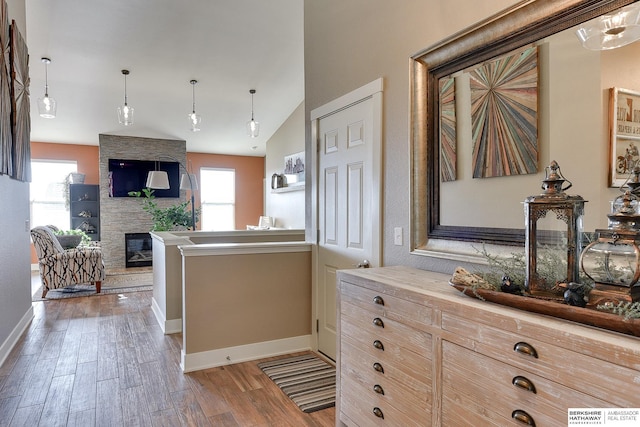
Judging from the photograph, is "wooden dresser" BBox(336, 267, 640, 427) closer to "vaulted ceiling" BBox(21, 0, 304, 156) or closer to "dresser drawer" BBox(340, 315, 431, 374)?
"dresser drawer" BBox(340, 315, 431, 374)

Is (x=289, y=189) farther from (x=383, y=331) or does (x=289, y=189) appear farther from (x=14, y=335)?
(x=383, y=331)

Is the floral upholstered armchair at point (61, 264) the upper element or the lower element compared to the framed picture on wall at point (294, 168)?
lower

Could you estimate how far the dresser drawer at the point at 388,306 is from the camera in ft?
4.93

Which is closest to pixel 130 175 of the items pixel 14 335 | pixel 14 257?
pixel 14 257

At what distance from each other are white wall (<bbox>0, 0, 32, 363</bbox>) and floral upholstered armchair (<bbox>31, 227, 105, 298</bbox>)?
3.01 ft

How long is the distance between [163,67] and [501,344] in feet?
19.2

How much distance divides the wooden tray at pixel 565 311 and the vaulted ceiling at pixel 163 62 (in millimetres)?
4364

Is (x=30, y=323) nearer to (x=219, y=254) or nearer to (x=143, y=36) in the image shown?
(x=219, y=254)

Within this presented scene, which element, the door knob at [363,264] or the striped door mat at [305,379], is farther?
the door knob at [363,264]

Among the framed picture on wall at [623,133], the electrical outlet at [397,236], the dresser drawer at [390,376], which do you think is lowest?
the dresser drawer at [390,376]

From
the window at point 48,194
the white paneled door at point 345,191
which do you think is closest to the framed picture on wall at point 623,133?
the white paneled door at point 345,191

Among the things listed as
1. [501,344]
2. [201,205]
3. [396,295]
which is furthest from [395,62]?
[201,205]

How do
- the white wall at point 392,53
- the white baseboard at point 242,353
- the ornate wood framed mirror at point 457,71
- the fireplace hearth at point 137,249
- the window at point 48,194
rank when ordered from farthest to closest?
the fireplace hearth at point 137,249, the window at point 48,194, the white baseboard at point 242,353, the white wall at point 392,53, the ornate wood framed mirror at point 457,71

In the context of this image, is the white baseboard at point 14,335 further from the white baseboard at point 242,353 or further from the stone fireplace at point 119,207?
the stone fireplace at point 119,207
